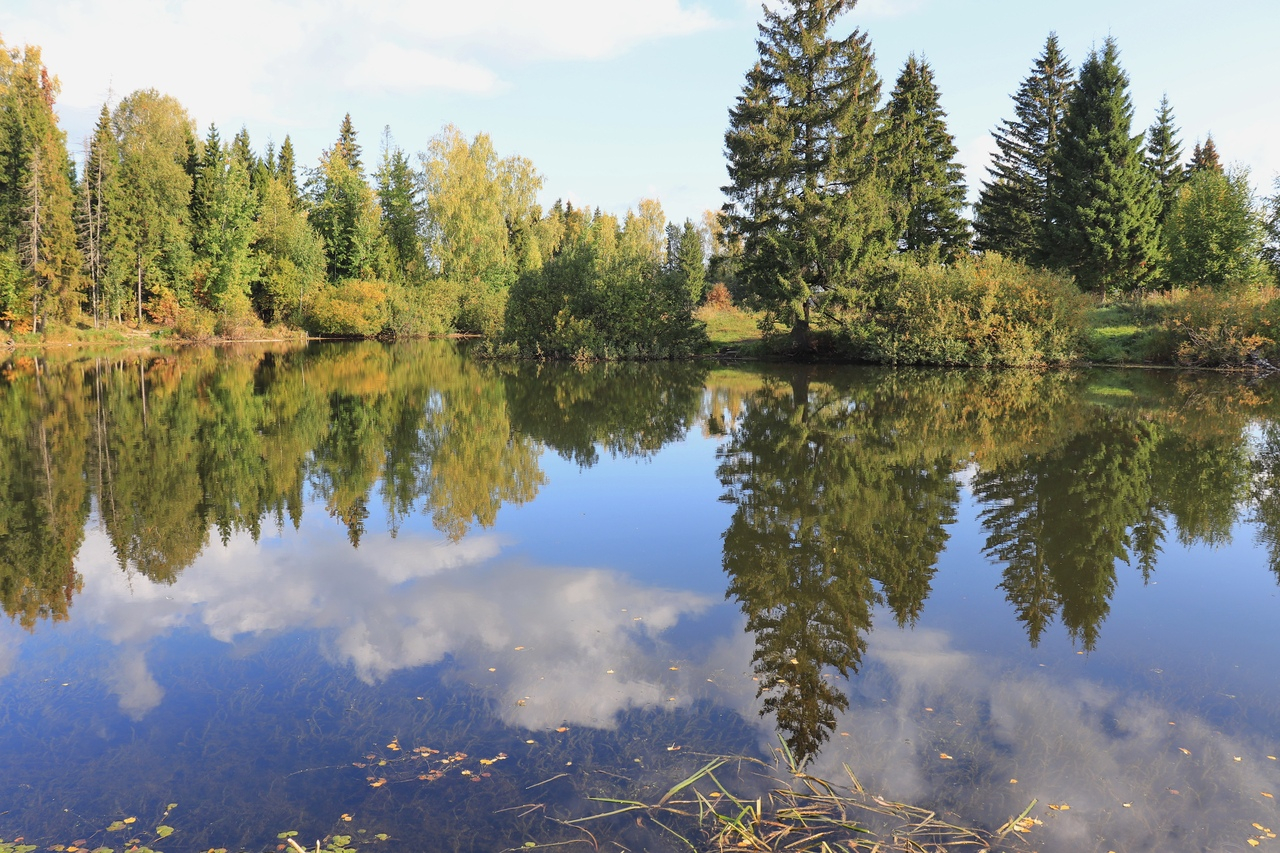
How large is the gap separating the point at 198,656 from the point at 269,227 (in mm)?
55975

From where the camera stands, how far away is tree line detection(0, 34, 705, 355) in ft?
121

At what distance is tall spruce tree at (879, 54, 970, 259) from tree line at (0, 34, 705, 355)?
11266 mm

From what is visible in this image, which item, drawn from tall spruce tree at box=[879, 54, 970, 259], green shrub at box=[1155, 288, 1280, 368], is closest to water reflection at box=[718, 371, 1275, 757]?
green shrub at box=[1155, 288, 1280, 368]

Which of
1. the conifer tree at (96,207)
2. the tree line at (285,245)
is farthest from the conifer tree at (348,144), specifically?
the conifer tree at (96,207)

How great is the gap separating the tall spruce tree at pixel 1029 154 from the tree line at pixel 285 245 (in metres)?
17.0

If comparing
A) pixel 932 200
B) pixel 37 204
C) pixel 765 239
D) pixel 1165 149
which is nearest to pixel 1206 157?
pixel 1165 149

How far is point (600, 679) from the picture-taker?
525 cm

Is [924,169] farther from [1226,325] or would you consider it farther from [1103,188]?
[1226,325]

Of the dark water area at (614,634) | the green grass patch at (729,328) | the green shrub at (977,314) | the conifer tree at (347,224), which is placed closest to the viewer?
the dark water area at (614,634)

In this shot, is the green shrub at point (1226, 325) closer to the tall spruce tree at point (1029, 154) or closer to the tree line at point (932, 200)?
the tree line at point (932, 200)

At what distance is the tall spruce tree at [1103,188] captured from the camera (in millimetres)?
36438

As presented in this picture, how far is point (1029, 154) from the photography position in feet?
141

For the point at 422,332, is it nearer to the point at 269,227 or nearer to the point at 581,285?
the point at 269,227

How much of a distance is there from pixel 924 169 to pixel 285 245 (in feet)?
133
